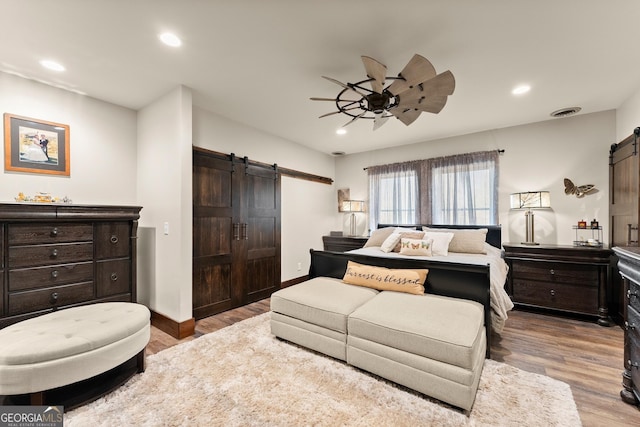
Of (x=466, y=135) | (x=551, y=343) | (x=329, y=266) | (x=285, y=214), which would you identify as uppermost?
(x=466, y=135)

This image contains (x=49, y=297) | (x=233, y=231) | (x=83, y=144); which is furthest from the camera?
(x=233, y=231)

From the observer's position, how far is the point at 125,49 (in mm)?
2186

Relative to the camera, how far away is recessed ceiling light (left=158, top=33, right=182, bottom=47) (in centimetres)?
202

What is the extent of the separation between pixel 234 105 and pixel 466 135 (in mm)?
3786

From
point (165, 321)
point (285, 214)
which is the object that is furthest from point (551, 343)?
point (165, 321)

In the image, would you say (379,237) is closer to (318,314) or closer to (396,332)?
(318,314)

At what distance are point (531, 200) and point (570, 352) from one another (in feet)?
6.66

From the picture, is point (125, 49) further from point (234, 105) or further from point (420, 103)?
point (420, 103)

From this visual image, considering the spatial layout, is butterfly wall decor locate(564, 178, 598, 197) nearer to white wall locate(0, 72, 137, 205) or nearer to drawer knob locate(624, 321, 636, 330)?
drawer knob locate(624, 321, 636, 330)

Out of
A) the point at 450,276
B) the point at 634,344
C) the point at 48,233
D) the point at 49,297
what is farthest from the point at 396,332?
the point at 48,233

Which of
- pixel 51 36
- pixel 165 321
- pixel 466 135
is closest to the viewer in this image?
pixel 51 36

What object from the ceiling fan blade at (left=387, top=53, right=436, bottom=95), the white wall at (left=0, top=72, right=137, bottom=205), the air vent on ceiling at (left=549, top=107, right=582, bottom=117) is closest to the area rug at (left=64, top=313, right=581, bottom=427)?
the white wall at (left=0, top=72, right=137, bottom=205)

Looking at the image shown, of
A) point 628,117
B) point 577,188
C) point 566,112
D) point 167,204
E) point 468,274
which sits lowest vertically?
point 468,274

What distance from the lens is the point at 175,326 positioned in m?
2.83
